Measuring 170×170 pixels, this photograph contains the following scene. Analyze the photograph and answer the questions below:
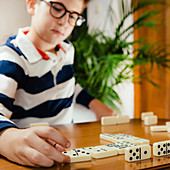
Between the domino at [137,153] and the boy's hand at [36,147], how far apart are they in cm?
13

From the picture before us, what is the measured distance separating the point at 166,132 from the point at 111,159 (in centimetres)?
36

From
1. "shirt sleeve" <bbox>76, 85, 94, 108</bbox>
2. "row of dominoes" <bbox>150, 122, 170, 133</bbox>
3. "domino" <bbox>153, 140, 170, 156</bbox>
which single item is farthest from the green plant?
"domino" <bbox>153, 140, 170, 156</bbox>

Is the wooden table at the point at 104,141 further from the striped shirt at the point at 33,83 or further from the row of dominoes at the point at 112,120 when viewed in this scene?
the striped shirt at the point at 33,83

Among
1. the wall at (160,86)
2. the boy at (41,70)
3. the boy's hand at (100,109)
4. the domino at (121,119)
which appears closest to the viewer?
the boy at (41,70)

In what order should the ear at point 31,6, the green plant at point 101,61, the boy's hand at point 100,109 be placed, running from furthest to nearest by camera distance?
1. the green plant at point 101,61
2. the boy's hand at point 100,109
3. the ear at point 31,6

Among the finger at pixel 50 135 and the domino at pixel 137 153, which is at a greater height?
the finger at pixel 50 135

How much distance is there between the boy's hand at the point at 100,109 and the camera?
1290mm

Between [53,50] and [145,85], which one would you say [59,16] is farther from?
[145,85]

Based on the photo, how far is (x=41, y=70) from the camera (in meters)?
1.09

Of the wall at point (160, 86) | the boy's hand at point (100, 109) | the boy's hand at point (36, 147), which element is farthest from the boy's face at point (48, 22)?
the wall at point (160, 86)

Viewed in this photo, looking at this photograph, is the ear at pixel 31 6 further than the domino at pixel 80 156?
Yes

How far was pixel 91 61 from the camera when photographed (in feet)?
6.49

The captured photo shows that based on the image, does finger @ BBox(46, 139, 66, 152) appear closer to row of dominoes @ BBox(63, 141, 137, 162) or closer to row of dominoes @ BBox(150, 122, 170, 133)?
row of dominoes @ BBox(63, 141, 137, 162)

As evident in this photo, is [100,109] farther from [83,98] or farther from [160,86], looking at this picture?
[160,86]
